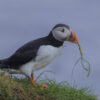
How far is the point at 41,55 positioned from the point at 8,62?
0.65 m

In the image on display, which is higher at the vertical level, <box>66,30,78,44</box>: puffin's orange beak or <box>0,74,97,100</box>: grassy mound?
<box>66,30,78,44</box>: puffin's orange beak

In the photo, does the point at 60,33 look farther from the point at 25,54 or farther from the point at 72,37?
the point at 25,54

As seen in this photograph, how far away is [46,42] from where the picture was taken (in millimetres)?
7320

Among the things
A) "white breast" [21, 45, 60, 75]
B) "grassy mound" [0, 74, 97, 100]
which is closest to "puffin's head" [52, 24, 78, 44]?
"white breast" [21, 45, 60, 75]

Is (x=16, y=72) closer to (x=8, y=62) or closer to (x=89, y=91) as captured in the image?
(x=8, y=62)

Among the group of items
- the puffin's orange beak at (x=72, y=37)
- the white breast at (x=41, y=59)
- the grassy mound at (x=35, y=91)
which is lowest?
the grassy mound at (x=35, y=91)

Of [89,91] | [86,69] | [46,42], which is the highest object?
[46,42]

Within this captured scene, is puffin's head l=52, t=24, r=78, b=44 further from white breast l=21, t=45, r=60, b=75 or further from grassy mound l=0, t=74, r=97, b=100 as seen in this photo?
grassy mound l=0, t=74, r=97, b=100

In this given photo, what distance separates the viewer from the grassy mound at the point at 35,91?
6.51 meters

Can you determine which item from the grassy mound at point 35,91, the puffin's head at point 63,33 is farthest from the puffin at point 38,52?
the grassy mound at point 35,91

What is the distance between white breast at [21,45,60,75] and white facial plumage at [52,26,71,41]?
8.6 inches

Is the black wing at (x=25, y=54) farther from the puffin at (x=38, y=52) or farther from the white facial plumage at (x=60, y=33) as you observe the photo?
the white facial plumage at (x=60, y=33)

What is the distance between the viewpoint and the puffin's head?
7.32 meters

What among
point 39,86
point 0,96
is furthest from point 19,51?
point 0,96
